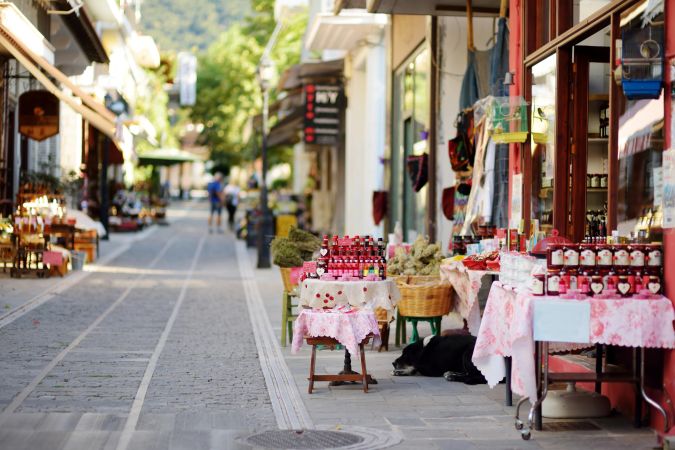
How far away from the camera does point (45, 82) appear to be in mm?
19141

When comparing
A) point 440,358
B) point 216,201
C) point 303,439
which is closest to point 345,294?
point 440,358

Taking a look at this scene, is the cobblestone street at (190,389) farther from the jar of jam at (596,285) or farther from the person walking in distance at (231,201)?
the person walking in distance at (231,201)

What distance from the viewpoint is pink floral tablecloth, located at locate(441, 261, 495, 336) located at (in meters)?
11.4

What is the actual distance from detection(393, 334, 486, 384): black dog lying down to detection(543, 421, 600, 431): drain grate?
2152mm

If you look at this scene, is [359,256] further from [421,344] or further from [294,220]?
[294,220]

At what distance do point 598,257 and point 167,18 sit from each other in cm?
19715

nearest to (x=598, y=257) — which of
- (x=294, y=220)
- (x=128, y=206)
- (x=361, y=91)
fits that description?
(x=361, y=91)

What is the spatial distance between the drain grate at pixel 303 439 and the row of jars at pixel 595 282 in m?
1.76

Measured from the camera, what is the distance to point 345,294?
1135cm

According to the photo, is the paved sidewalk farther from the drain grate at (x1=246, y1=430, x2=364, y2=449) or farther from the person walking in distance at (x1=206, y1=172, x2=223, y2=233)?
the person walking in distance at (x1=206, y1=172, x2=223, y2=233)

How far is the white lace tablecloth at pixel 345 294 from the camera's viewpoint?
11258mm

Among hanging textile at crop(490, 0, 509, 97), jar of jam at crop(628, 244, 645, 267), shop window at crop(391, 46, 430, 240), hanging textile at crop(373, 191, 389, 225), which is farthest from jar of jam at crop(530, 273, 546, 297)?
hanging textile at crop(373, 191, 389, 225)

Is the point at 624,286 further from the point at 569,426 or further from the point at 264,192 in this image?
the point at 264,192

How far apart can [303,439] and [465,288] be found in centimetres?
423
